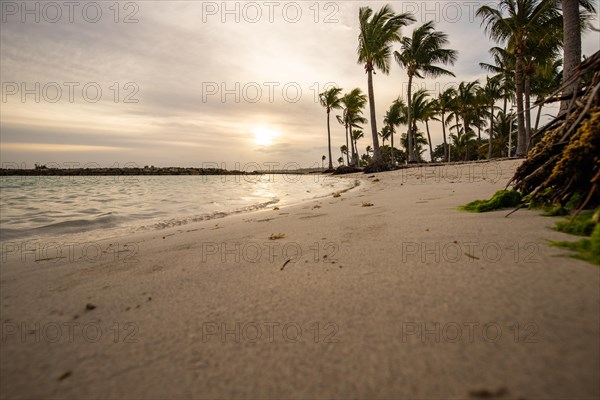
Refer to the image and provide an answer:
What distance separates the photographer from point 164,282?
5.58ft

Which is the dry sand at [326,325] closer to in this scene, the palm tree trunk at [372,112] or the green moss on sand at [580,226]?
the green moss on sand at [580,226]

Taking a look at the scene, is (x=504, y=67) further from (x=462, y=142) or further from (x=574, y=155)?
(x=574, y=155)

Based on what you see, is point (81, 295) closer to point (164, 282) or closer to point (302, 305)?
point (164, 282)

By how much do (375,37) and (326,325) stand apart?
21.5 meters

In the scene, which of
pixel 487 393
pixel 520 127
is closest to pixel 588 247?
pixel 487 393

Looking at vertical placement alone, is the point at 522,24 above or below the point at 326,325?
above

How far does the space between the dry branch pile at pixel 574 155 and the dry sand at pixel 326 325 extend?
302mm

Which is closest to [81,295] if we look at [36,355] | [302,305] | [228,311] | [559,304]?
[36,355]

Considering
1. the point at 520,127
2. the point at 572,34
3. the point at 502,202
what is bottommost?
the point at 502,202

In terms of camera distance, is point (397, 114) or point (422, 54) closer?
point (422, 54)

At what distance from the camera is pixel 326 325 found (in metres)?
1.09

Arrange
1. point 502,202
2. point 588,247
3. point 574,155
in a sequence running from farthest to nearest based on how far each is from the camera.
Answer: point 502,202, point 574,155, point 588,247

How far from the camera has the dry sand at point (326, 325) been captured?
0.80 metres

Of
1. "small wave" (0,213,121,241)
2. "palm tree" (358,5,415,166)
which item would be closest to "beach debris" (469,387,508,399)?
"small wave" (0,213,121,241)
